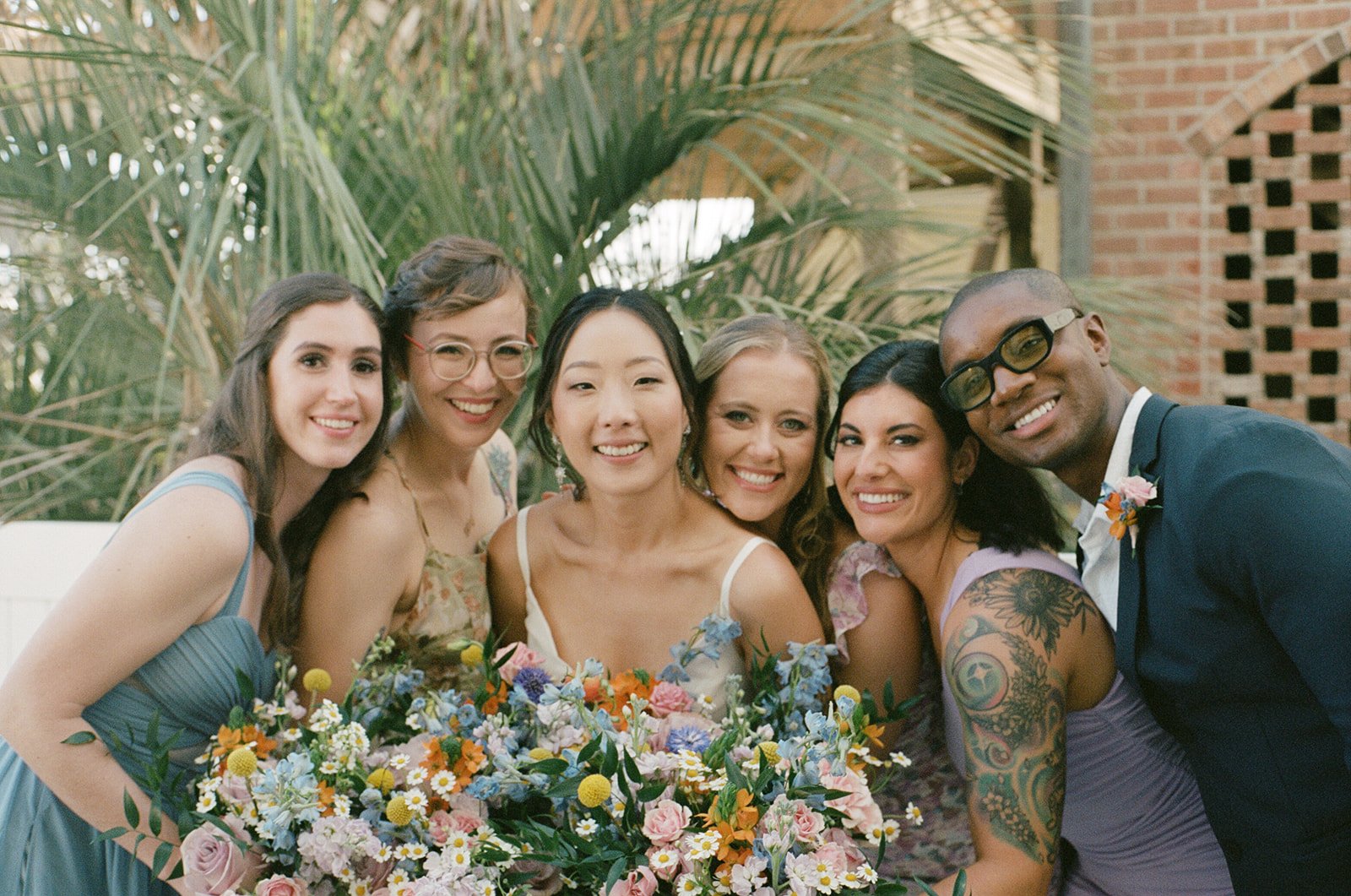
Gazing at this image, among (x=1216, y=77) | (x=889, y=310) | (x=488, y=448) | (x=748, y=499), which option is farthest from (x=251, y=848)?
(x=1216, y=77)

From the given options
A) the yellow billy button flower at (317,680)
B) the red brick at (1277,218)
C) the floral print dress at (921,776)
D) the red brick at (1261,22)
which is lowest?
the floral print dress at (921,776)

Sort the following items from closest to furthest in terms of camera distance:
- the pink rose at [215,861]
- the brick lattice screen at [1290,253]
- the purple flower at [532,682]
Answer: the pink rose at [215,861] → the purple flower at [532,682] → the brick lattice screen at [1290,253]

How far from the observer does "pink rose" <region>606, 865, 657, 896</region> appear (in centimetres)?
167

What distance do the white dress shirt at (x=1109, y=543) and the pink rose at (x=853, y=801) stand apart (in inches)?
25.3

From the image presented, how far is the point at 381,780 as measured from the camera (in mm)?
1823

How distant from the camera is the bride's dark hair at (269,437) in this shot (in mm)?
2248

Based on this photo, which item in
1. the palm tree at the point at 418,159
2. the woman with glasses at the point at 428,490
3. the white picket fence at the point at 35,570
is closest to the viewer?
the woman with glasses at the point at 428,490

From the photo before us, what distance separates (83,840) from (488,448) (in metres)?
1.35

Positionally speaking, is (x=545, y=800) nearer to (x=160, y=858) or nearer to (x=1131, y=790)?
(x=160, y=858)

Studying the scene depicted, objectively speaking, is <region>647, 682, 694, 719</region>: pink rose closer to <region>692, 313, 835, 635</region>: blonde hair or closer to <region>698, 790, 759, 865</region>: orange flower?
<region>698, 790, 759, 865</region>: orange flower

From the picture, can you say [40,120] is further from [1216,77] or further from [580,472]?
[1216,77]

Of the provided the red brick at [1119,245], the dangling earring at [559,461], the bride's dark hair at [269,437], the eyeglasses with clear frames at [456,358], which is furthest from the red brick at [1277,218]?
the bride's dark hair at [269,437]

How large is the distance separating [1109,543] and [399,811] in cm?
137

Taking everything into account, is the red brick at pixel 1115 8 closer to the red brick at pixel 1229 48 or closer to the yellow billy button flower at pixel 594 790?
the red brick at pixel 1229 48
